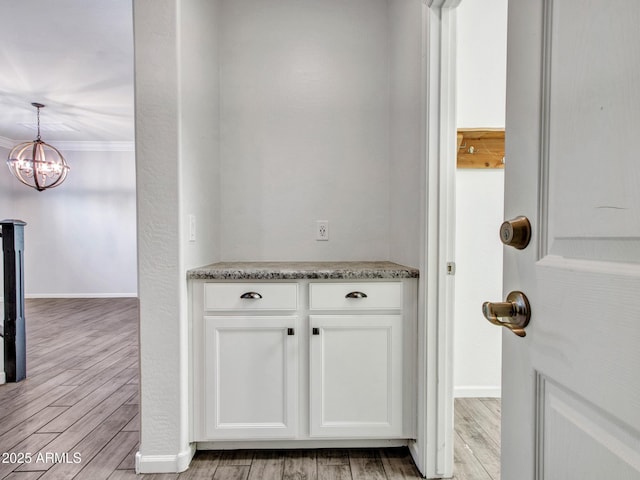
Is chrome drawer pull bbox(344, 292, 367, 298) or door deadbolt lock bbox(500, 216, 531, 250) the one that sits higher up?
door deadbolt lock bbox(500, 216, 531, 250)

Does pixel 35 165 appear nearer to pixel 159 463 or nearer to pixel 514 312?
pixel 159 463

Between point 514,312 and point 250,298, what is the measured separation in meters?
1.23

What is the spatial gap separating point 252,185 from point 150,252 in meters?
0.74

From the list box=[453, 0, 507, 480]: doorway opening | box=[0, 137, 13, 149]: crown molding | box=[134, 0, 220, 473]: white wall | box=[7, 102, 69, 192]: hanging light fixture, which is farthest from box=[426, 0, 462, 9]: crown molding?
box=[0, 137, 13, 149]: crown molding

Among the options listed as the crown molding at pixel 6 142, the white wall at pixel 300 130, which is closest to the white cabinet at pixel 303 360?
the white wall at pixel 300 130

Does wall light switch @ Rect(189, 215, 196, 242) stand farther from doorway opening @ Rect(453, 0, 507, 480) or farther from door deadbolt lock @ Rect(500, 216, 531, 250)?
doorway opening @ Rect(453, 0, 507, 480)

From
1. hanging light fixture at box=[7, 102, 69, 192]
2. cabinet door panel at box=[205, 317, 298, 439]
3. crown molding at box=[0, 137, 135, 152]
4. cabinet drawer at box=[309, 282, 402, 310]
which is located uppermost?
crown molding at box=[0, 137, 135, 152]

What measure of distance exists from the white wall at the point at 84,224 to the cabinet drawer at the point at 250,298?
16.0 feet

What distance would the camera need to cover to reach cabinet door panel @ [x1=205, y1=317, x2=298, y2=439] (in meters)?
1.62

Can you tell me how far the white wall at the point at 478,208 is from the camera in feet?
7.00

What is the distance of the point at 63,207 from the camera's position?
573 cm

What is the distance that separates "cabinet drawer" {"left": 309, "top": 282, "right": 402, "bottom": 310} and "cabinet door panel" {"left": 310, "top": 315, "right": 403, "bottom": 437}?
50mm

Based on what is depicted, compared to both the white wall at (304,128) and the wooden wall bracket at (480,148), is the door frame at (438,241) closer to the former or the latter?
the white wall at (304,128)

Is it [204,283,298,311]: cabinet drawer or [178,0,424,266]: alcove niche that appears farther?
[178,0,424,266]: alcove niche
